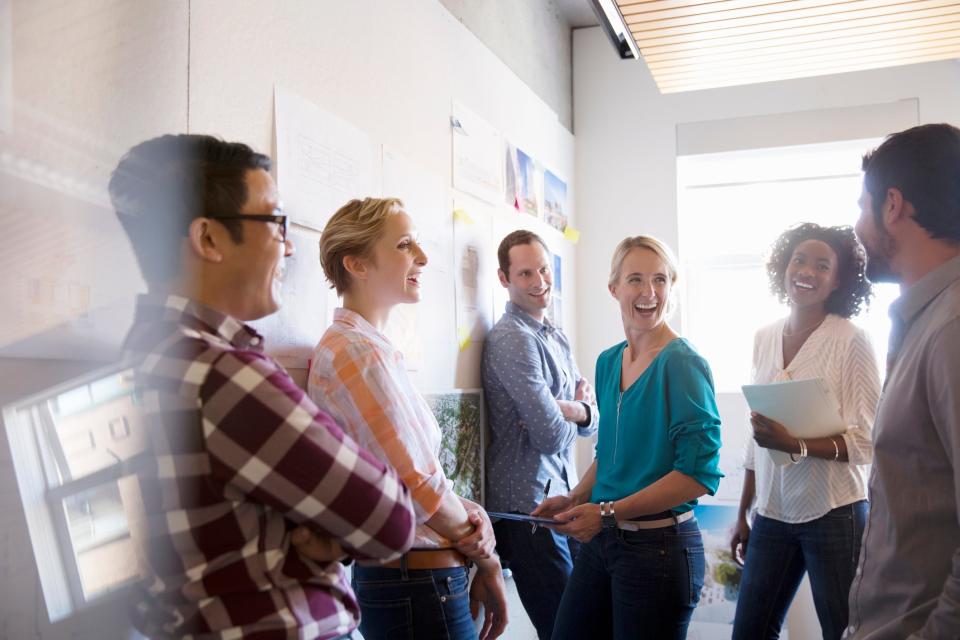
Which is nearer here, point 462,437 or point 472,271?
point 462,437

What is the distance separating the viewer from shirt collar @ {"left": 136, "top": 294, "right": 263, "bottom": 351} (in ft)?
3.45

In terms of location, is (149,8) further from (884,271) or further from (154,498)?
(884,271)

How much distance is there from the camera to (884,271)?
4.91ft

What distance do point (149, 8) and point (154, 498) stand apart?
2.87 ft

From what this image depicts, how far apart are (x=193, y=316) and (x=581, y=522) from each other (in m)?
1.27

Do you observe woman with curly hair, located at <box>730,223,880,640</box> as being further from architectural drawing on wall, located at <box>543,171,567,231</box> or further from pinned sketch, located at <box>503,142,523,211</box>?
architectural drawing on wall, located at <box>543,171,567,231</box>

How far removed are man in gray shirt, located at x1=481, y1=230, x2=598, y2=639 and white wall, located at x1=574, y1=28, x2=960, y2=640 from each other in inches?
58.9

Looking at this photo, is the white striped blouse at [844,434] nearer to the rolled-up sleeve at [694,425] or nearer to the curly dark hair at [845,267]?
the curly dark hair at [845,267]

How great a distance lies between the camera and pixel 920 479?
131 cm

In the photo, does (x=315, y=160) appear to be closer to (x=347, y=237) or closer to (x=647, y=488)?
(x=347, y=237)

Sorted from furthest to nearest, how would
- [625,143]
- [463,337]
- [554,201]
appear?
1. [625,143]
2. [554,201]
3. [463,337]

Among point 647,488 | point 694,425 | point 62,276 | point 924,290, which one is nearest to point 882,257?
point 924,290

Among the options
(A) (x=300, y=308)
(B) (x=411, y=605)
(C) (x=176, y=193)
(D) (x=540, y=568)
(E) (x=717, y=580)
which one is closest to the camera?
(C) (x=176, y=193)

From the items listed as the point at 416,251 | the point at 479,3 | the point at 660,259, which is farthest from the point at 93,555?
the point at 479,3
